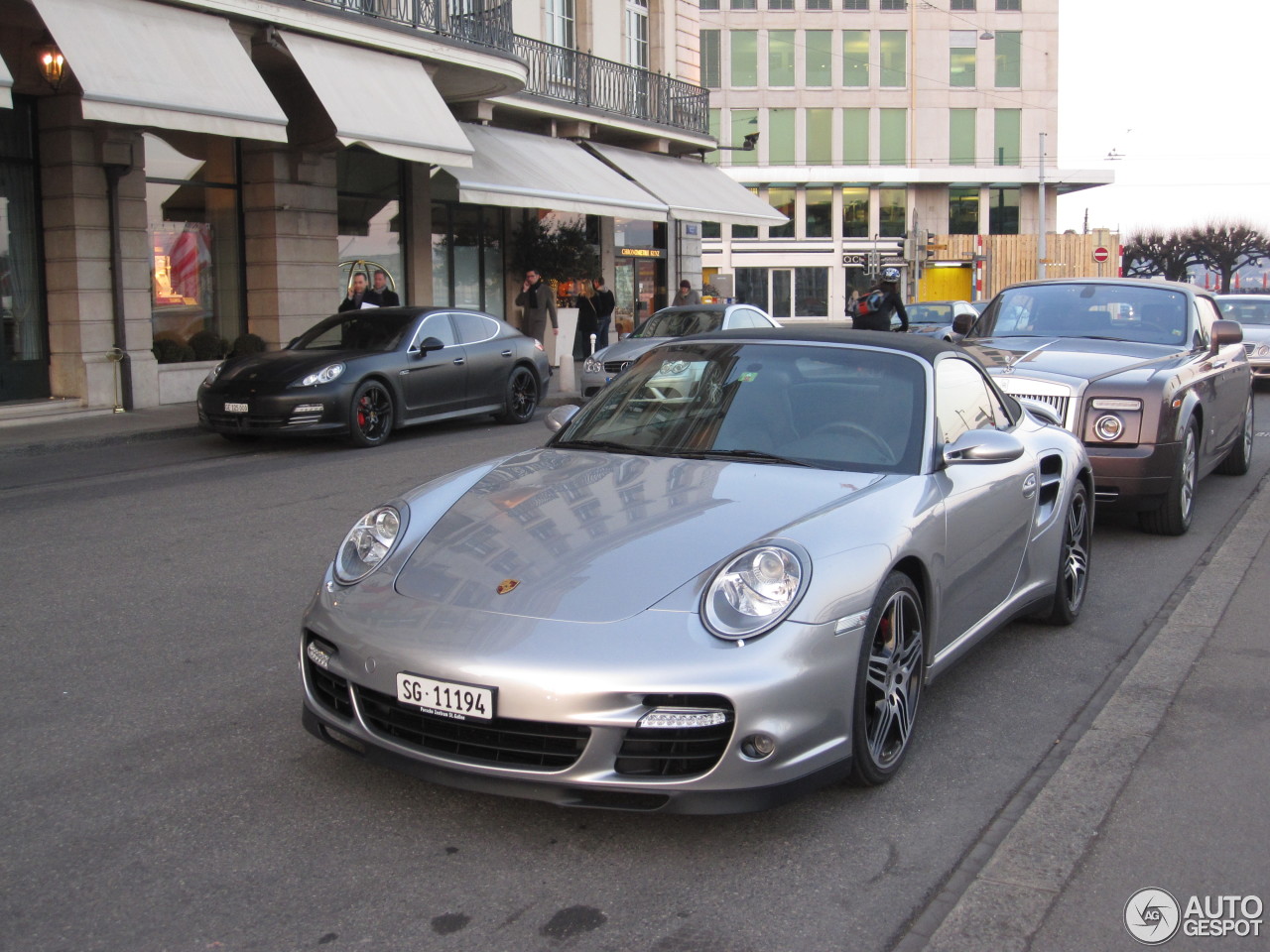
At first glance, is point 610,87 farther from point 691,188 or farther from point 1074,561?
point 1074,561

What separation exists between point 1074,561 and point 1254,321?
1731 cm

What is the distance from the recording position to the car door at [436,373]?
13828 millimetres

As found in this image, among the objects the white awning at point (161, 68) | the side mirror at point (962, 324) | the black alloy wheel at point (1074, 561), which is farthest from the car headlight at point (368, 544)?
the white awning at point (161, 68)

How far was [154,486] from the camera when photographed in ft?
33.9

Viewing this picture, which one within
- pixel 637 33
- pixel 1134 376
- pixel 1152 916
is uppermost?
pixel 637 33

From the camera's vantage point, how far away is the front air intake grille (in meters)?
3.31

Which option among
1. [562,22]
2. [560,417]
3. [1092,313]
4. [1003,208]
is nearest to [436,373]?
[1092,313]

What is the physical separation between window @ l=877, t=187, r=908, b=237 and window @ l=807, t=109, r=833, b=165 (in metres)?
3.35

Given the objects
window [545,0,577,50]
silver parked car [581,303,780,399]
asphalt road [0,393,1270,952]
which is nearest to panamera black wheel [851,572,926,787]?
asphalt road [0,393,1270,952]

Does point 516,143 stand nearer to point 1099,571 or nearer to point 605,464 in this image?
point 1099,571

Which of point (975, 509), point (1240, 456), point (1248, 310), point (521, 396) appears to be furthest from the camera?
point (1248, 310)

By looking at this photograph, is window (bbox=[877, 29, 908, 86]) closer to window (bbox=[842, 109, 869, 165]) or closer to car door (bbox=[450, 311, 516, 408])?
window (bbox=[842, 109, 869, 165])

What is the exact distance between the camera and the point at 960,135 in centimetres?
6100

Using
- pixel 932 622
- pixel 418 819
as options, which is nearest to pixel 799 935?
pixel 418 819
